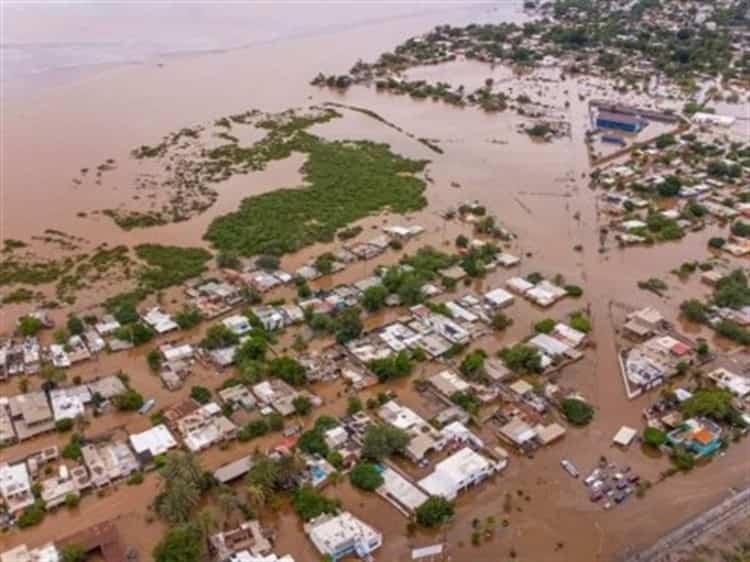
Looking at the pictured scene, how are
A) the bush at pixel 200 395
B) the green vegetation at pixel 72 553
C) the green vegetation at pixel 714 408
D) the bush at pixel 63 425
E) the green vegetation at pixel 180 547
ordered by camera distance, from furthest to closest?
the bush at pixel 200 395
the green vegetation at pixel 714 408
the bush at pixel 63 425
the green vegetation at pixel 72 553
the green vegetation at pixel 180 547

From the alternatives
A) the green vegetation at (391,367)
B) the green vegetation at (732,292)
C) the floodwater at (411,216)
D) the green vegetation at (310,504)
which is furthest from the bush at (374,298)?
the green vegetation at (732,292)

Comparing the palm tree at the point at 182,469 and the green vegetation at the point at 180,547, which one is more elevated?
the palm tree at the point at 182,469

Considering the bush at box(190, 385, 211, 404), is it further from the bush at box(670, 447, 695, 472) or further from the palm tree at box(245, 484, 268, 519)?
the bush at box(670, 447, 695, 472)

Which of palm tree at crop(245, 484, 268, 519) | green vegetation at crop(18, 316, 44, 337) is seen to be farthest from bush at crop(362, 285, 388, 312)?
green vegetation at crop(18, 316, 44, 337)

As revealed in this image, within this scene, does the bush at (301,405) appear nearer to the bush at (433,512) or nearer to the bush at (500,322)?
the bush at (433,512)

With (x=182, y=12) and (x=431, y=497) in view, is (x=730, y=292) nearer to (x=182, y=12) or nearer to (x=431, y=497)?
(x=431, y=497)

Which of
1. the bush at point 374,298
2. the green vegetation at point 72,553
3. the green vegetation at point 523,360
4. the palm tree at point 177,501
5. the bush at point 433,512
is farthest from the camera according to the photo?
the bush at point 374,298

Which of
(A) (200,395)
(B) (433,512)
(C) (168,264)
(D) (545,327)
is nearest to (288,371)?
(A) (200,395)
